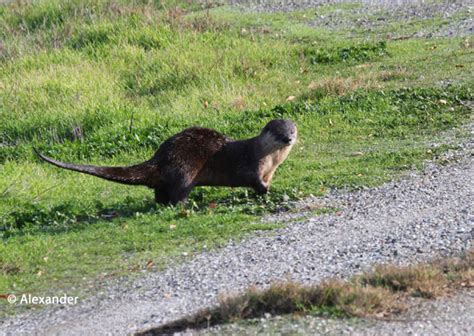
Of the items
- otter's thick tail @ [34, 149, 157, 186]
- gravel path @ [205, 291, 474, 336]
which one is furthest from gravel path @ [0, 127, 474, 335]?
otter's thick tail @ [34, 149, 157, 186]

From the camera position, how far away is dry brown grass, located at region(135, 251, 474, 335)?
589 centimetres

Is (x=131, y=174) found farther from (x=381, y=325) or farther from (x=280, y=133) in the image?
(x=381, y=325)

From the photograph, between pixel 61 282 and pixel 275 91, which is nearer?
pixel 61 282

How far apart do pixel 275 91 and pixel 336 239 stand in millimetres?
6943

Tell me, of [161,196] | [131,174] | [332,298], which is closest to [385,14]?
[161,196]

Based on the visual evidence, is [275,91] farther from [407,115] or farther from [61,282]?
[61,282]

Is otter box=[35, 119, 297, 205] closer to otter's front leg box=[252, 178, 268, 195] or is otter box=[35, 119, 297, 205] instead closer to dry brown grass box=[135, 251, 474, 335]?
otter's front leg box=[252, 178, 268, 195]

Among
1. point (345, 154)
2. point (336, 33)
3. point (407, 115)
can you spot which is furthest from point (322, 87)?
point (336, 33)

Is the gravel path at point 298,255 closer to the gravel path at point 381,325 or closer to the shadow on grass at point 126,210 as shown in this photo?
the shadow on grass at point 126,210

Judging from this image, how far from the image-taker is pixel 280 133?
9734 mm

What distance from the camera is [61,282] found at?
752cm

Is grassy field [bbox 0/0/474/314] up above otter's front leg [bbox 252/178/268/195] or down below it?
below

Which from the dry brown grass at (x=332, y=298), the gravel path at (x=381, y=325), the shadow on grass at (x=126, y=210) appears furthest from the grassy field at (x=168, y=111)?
the gravel path at (x=381, y=325)

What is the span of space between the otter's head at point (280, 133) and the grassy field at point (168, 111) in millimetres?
438
